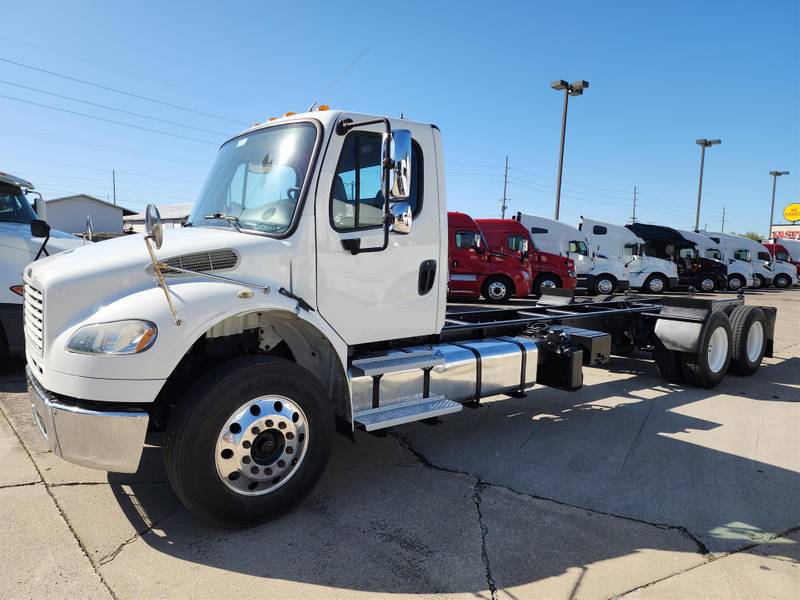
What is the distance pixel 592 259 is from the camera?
2214cm

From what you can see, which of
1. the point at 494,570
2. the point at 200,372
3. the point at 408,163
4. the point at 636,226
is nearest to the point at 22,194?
the point at 200,372

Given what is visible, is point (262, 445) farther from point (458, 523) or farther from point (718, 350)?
point (718, 350)

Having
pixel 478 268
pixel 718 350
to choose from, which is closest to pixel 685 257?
pixel 478 268

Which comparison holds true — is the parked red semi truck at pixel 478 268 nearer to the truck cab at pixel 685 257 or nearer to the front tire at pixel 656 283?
the front tire at pixel 656 283

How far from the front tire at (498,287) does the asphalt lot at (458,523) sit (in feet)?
40.2

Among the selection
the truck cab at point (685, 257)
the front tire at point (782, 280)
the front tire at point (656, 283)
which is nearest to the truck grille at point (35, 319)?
the front tire at point (656, 283)

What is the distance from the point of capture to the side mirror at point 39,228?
662cm

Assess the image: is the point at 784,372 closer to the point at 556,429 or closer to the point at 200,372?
the point at 556,429

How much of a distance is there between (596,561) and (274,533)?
1813 millimetres

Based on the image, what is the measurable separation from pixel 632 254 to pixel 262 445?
74.4 ft

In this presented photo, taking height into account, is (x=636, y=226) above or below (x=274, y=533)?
above

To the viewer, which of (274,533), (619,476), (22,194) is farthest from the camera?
(22,194)

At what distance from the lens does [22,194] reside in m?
7.49

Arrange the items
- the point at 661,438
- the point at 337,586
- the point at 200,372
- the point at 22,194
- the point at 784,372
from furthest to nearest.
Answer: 1. the point at 784,372
2. the point at 22,194
3. the point at 661,438
4. the point at 200,372
5. the point at 337,586
